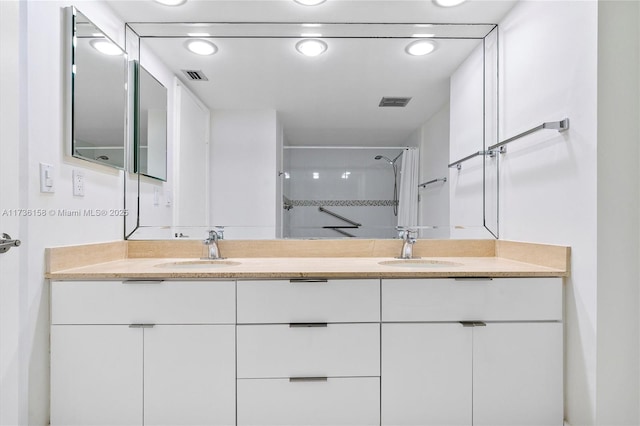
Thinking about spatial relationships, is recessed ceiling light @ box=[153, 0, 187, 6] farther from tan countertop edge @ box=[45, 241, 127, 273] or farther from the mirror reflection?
tan countertop edge @ box=[45, 241, 127, 273]

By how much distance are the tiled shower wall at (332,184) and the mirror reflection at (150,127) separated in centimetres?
68

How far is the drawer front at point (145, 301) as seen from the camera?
4.36 feet

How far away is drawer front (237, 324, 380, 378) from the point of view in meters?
1.33

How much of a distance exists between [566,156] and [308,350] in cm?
125

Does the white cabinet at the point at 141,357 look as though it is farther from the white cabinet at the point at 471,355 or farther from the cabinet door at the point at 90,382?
the white cabinet at the point at 471,355

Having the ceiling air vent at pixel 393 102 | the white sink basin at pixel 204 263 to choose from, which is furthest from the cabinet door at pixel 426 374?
the ceiling air vent at pixel 393 102

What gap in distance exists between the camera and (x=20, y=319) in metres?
1.22

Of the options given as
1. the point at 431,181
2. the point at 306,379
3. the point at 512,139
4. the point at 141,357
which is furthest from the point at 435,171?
the point at 141,357

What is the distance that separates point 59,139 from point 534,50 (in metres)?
2.03

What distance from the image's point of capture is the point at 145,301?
134 cm

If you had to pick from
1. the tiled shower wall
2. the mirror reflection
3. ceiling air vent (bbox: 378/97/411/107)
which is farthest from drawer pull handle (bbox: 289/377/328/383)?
ceiling air vent (bbox: 378/97/411/107)

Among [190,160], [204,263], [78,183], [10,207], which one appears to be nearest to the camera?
[10,207]

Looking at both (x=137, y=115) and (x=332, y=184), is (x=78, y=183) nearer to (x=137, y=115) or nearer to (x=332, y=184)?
(x=137, y=115)
